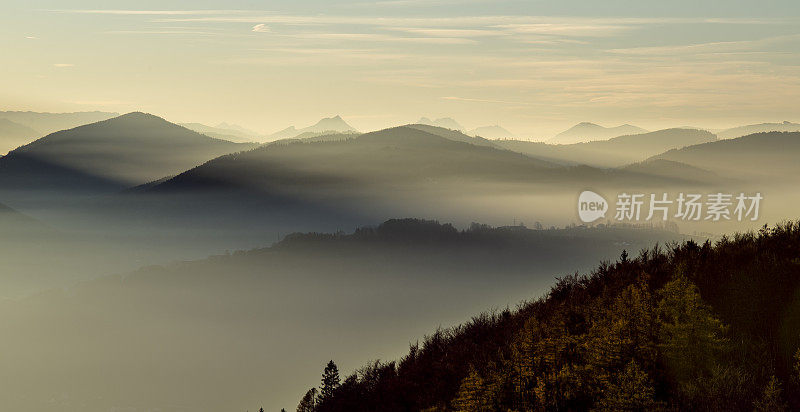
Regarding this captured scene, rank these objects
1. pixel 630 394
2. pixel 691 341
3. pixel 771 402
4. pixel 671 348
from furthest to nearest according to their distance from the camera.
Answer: pixel 671 348 < pixel 691 341 < pixel 630 394 < pixel 771 402

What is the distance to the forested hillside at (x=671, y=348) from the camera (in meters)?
14.0

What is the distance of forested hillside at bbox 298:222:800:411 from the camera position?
45.8 feet

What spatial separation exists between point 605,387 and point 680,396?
158 centimetres

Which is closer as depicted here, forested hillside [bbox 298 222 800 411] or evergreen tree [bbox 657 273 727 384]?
forested hillside [bbox 298 222 800 411]

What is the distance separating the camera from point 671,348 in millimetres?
15242

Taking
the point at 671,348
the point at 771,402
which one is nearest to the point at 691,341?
the point at 671,348

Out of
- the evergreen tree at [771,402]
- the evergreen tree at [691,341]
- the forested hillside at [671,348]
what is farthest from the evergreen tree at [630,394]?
the evergreen tree at [771,402]

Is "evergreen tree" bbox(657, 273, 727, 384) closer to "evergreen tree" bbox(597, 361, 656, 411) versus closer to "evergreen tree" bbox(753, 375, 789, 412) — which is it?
"evergreen tree" bbox(597, 361, 656, 411)

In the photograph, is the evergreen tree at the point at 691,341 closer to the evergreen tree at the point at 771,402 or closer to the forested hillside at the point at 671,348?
the forested hillside at the point at 671,348

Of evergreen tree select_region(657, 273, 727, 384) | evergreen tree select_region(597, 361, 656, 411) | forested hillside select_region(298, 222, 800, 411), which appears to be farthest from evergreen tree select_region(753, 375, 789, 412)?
evergreen tree select_region(597, 361, 656, 411)

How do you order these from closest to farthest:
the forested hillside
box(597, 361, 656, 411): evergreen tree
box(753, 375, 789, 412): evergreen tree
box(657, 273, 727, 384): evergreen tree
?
box(753, 375, 789, 412): evergreen tree → box(597, 361, 656, 411): evergreen tree → the forested hillside → box(657, 273, 727, 384): evergreen tree

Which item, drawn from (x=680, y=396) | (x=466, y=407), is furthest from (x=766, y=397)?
(x=466, y=407)

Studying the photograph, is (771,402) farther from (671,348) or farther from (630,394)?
(671,348)

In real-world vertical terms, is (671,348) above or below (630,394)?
above
